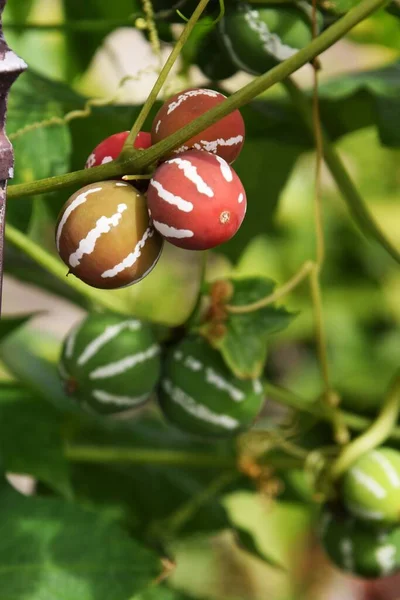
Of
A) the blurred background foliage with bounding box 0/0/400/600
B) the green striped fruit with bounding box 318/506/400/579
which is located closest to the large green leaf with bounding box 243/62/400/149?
the blurred background foliage with bounding box 0/0/400/600

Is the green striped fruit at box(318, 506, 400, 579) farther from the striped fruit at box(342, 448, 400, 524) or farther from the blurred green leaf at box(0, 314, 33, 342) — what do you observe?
the blurred green leaf at box(0, 314, 33, 342)

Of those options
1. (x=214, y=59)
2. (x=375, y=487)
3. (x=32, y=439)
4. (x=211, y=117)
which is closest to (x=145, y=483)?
(x=32, y=439)

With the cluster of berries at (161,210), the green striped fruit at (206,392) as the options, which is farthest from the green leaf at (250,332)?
the cluster of berries at (161,210)

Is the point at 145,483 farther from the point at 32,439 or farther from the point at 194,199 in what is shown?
the point at 194,199

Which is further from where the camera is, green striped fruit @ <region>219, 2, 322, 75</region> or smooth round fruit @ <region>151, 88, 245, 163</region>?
green striped fruit @ <region>219, 2, 322, 75</region>

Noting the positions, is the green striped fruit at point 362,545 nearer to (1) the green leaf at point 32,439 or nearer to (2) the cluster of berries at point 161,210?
(1) the green leaf at point 32,439

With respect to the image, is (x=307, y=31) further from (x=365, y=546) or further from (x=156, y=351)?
(x=365, y=546)

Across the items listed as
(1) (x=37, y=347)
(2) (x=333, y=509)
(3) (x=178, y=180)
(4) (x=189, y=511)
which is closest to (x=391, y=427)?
(2) (x=333, y=509)
